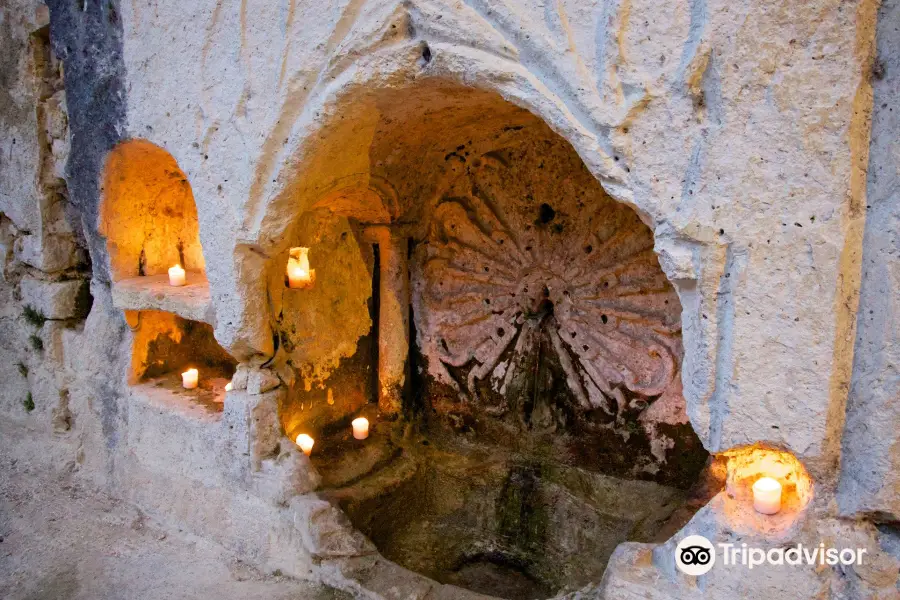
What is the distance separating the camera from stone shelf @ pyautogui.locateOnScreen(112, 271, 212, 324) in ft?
10.7

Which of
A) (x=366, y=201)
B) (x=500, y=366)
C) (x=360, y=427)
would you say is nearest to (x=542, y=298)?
(x=500, y=366)

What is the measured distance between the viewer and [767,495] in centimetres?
200

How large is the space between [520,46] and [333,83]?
2.68 ft

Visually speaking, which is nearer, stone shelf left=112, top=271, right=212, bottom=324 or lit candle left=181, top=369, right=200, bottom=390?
stone shelf left=112, top=271, right=212, bottom=324

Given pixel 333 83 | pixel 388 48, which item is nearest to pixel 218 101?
pixel 333 83

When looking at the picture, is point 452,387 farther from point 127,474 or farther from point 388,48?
point 388,48

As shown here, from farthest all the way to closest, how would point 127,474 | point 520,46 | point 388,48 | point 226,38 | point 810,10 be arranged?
point 127,474
point 226,38
point 388,48
point 520,46
point 810,10

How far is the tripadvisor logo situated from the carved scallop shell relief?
1.34 m

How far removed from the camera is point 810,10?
1763 mm

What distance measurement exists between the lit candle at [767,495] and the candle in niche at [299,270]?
249 centimetres

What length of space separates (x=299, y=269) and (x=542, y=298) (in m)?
1.42

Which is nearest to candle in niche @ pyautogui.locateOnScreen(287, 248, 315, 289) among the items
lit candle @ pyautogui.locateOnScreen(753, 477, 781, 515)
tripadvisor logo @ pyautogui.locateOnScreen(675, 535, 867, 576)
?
tripadvisor logo @ pyautogui.locateOnScreen(675, 535, 867, 576)

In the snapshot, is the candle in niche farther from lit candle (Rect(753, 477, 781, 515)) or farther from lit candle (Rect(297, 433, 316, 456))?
lit candle (Rect(753, 477, 781, 515))

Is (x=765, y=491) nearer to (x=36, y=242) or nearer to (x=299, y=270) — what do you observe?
(x=299, y=270)
